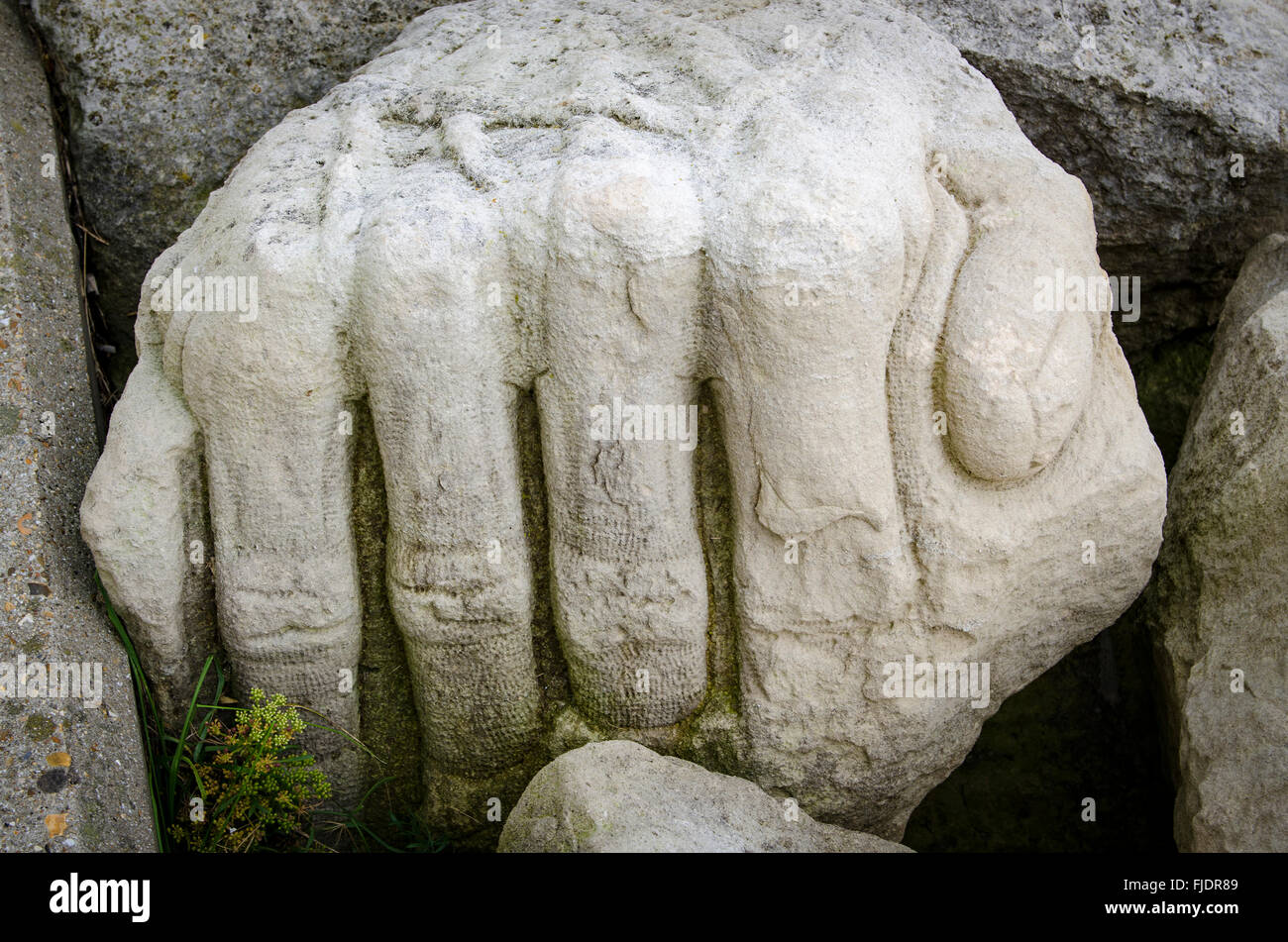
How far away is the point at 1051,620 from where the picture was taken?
311 cm

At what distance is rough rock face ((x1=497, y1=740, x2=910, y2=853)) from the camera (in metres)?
2.66

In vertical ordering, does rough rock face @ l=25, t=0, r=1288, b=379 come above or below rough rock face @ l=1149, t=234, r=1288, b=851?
above

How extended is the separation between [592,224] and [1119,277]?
2092mm

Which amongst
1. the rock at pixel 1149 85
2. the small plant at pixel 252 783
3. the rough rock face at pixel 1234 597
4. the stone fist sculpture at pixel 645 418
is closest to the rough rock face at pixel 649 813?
the stone fist sculpture at pixel 645 418

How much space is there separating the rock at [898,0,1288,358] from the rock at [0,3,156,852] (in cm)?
244

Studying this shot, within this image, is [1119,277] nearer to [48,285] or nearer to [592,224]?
[592,224]

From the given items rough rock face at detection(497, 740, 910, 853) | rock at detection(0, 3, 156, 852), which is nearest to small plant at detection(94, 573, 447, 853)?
rock at detection(0, 3, 156, 852)


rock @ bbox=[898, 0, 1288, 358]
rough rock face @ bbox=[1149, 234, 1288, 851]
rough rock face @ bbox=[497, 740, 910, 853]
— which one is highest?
rock @ bbox=[898, 0, 1288, 358]

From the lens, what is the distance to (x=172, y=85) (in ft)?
11.7

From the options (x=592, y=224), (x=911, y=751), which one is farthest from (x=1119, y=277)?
(x=592, y=224)

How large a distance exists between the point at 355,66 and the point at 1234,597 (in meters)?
2.79

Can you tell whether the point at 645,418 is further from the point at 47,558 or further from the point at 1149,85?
the point at 1149,85

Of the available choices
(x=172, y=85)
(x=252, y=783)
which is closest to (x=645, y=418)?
(x=252, y=783)

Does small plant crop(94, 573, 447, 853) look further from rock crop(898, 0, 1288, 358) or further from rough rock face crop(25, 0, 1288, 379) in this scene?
rock crop(898, 0, 1288, 358)
